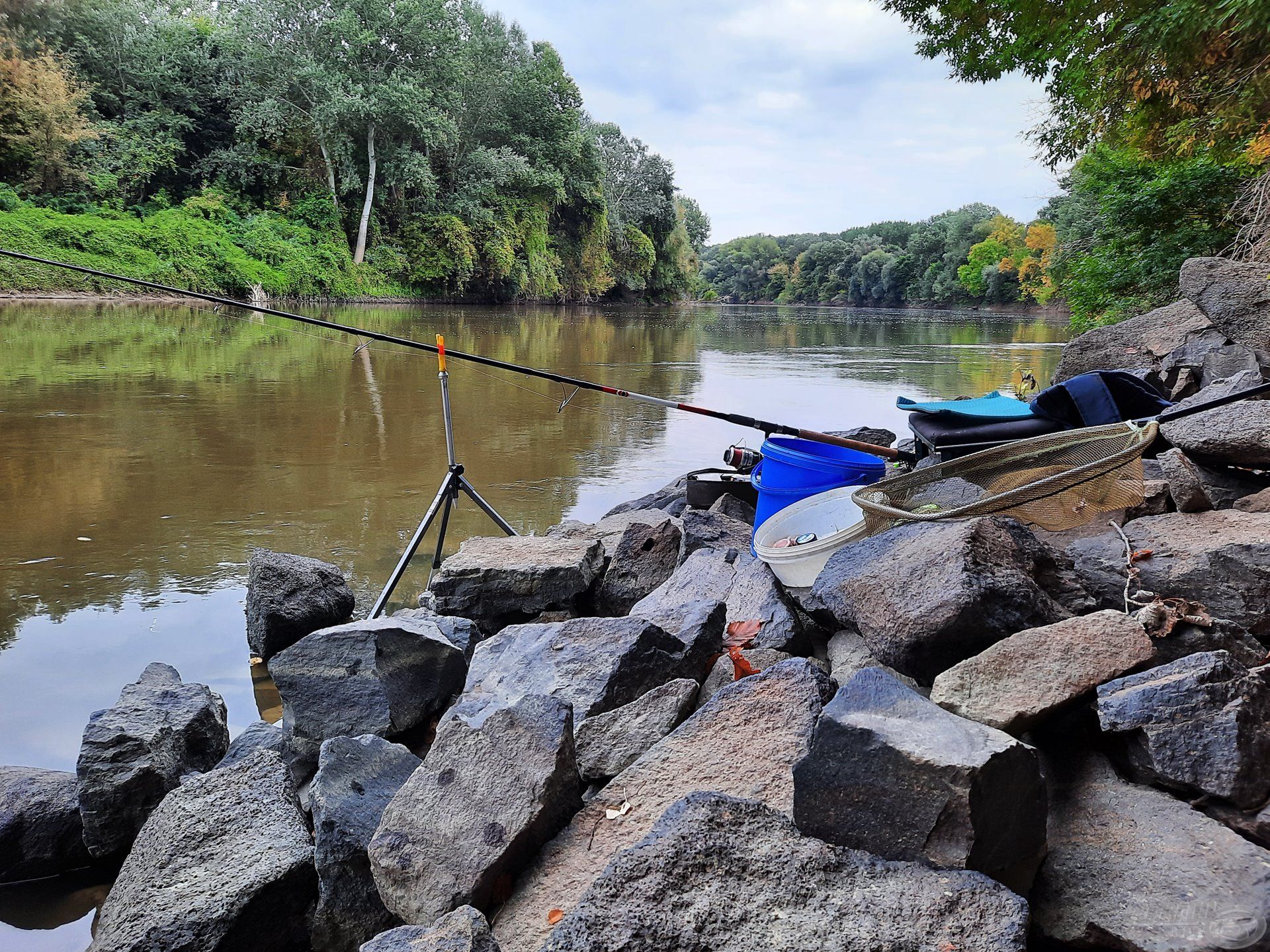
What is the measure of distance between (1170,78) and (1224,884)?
10.8 meters

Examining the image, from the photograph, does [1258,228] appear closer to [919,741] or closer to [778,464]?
[778,464]

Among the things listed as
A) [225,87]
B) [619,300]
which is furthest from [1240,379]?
[619,300]

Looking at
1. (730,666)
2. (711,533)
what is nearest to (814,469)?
(711,533)

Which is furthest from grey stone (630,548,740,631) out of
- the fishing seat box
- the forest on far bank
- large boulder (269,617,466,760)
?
the forest on far bank

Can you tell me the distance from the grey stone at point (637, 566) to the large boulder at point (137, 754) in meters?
1.90

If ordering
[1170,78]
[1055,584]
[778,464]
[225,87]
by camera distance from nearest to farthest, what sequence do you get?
[1055,584] → [778,464] → [1170,78] → [225,87]

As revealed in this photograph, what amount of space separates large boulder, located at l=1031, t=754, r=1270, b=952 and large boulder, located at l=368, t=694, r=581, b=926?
114cm

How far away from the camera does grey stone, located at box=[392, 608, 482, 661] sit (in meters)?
3.61

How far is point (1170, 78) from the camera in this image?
9766mm

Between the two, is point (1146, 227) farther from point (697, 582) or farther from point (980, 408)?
point (697, 582)

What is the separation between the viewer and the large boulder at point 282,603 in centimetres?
392

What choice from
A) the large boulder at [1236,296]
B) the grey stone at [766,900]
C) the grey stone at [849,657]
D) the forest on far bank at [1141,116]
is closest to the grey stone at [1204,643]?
the grey stone at [849,657]

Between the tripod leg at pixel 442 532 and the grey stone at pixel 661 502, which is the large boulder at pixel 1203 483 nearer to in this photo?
the grey stone at pixel 661 502

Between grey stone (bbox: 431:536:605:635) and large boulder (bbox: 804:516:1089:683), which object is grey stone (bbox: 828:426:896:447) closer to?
grey stone (bbox: 431:536:605:635)
